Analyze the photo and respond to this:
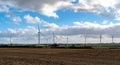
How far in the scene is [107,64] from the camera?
123ft

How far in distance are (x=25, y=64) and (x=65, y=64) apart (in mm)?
4853

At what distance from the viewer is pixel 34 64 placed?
34781 mm

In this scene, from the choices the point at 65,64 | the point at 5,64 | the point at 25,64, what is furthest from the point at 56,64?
the point at 5,64

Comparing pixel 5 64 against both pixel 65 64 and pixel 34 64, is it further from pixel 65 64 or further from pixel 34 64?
pixel 65 64

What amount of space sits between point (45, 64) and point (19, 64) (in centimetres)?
320

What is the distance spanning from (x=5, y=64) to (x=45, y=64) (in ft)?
15.8

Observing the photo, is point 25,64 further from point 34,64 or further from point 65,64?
point 65,64

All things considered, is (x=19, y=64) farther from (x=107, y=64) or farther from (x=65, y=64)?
(x=107, y=64)

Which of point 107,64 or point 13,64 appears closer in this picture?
point 13,64

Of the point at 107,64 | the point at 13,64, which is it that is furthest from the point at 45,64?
the point at 107,64

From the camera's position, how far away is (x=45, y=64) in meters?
34.8

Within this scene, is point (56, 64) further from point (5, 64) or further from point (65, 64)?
point (5, 64)

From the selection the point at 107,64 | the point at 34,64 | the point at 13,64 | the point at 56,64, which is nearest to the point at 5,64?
the point at 13,64

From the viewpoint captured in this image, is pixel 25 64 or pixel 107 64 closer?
pixel 25 64
